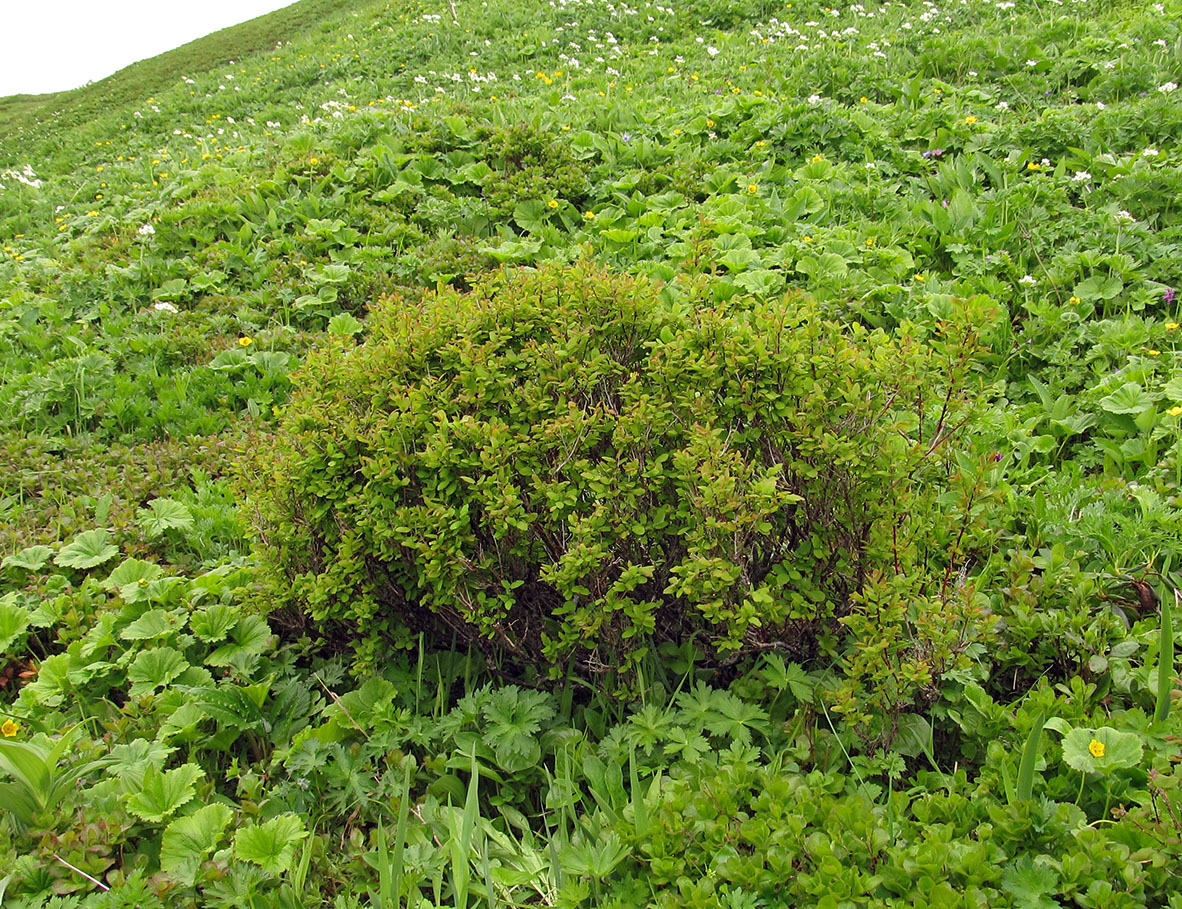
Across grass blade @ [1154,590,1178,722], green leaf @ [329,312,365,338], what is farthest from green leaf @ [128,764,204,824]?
green leaf @ [329,312,365,338]

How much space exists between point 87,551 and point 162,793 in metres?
1.68

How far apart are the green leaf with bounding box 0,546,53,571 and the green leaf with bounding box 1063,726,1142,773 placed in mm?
3969

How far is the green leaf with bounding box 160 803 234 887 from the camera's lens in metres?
2.21

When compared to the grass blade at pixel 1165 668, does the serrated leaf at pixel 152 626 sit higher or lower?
higher

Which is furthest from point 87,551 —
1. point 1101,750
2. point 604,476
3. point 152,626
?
point 1101,750

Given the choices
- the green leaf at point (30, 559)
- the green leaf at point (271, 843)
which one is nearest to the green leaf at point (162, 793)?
the green leaf at point (271, 843)

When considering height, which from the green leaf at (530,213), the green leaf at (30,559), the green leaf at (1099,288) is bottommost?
the green leaf at (1099,288)

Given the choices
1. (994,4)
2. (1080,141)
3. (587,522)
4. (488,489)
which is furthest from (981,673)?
(994,4)

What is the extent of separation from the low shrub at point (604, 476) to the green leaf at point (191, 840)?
0.63m

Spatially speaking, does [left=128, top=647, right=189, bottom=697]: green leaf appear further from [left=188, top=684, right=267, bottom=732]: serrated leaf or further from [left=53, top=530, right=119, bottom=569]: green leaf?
[left=53, top=530, right=119, bottom=569]: green leaf

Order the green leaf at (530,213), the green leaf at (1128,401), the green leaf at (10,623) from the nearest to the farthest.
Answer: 1. the green leaf at (10,623)
2. the green leaf at (1128,401)
3. the green leaf at (530,213)

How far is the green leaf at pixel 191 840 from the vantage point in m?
2.21

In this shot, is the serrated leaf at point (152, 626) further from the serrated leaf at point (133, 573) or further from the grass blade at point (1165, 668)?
the grass blade at point (1165, 668)

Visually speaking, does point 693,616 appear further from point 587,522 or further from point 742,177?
point 742,177
